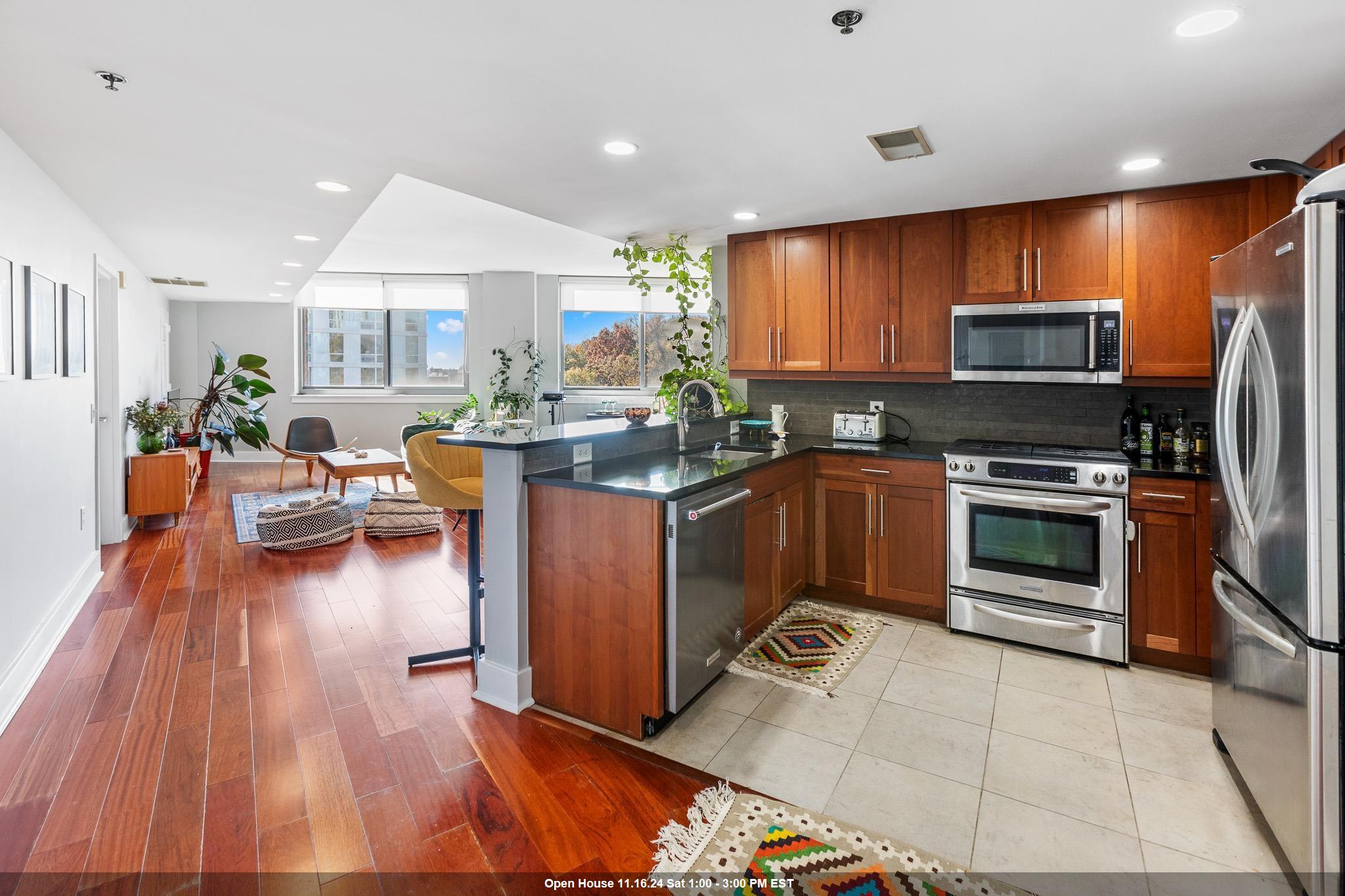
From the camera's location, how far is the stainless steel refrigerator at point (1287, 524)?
158 centimetres

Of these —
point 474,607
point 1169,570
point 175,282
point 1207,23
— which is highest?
point 175,282

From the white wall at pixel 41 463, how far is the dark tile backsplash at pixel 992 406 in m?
3.84

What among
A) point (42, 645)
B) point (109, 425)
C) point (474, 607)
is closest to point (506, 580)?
point (474, 607)

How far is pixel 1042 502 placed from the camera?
123 inches

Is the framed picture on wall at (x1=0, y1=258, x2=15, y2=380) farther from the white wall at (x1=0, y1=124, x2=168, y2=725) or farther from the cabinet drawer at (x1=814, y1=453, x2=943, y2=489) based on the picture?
the cabinet drawer at (x1=814, y1=453, x2=943, y2=489)

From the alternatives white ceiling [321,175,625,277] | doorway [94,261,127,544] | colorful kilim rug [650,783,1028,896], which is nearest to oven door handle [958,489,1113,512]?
colorful kilim rug [650,783,1028,896]

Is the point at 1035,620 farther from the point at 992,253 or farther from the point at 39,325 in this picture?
the point at 39,325

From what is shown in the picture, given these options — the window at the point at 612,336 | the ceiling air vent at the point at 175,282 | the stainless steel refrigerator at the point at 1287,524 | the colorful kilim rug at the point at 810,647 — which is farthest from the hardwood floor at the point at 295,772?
the window at the point at 612,336

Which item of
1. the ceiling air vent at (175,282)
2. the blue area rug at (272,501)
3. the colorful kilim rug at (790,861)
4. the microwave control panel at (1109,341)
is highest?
the ceiling air vent at (175,282)

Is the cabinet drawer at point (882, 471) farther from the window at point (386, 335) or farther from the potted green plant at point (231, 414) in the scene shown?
the window at point (386, 335)

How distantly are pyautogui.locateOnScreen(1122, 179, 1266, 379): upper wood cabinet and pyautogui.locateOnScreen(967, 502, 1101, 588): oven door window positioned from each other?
83cm

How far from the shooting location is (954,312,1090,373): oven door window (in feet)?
10.9

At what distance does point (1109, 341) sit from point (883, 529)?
141 cm

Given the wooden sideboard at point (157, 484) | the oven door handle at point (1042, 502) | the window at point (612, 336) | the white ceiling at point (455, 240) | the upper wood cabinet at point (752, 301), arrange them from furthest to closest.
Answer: the window at point (612, 336) → the wooden sideboard at point (157, 484) → the white ceiling at point (455, 240) → the upper wood cabinet at point (752, 301) → the oven door handle at point (1042, 502)
